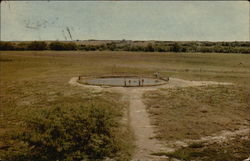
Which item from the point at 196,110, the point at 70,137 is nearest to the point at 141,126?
the point at 196,110

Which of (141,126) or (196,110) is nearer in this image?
(141,126)

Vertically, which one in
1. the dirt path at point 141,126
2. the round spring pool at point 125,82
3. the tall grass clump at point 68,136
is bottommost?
the dirt path at point 141,126

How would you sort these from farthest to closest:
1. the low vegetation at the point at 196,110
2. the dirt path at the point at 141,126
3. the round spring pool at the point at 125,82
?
the round spring pool at the point at 125,82, the low vegetation at the point at 196,110, the dirt path at the point at 141,126

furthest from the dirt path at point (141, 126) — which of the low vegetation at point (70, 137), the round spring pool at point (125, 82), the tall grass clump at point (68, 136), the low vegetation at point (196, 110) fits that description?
the round spring pool at point (125, 82)

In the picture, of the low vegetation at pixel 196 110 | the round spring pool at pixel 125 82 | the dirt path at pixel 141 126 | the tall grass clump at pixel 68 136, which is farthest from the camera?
the round spring pool at pixel 125 82

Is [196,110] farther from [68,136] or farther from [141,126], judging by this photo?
[68,136]

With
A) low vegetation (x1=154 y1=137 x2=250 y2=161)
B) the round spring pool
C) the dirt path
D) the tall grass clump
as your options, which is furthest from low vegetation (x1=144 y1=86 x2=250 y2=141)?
the tall grass clump

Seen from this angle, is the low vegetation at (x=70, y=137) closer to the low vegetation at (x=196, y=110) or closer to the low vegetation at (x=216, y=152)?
the low vegetation at (x=216, y=152)

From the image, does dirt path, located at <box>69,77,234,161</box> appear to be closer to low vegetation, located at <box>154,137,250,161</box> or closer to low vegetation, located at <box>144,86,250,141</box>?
low vegetation, located at <box>144,86,250,141</box>

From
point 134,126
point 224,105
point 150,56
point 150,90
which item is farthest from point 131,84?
point 150,56
